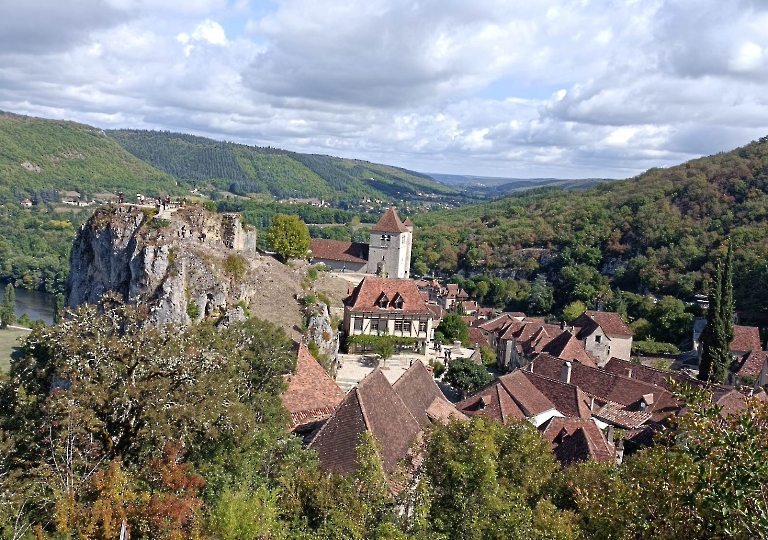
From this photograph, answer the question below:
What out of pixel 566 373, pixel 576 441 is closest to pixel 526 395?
pixel 576 441

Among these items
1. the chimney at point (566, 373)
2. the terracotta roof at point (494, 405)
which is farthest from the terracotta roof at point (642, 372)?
the terracotta roof at point (494, 405)

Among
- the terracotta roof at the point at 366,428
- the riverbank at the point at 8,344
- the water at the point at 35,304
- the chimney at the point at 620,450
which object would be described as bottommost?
the water at the point at 35,304

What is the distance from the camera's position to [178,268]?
32.6 metres

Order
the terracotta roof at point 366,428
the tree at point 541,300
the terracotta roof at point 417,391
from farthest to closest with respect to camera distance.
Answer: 1. the tree at point 541,300
2. the terracotta roof at point 417,391
3. the terracotta roof at point 366,428

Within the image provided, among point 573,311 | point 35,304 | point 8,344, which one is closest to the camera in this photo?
point 8,344

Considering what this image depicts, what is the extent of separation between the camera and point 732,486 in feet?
21.4

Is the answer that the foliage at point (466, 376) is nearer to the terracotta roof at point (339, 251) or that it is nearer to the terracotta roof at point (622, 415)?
the terracotta roof at point (622, 415)

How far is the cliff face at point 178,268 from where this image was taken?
32.2 m

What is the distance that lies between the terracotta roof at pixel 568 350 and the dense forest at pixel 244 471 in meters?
23.8

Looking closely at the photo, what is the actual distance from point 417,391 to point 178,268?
17493 millimetres

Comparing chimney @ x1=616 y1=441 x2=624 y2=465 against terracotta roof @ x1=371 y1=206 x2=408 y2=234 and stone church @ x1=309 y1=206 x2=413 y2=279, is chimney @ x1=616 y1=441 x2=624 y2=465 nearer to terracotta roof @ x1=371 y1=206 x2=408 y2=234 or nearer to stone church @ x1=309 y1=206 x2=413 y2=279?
stone church @ x1=309 y1=206 x2=413 y2=279

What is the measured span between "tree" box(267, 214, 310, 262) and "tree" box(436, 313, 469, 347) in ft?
50.7

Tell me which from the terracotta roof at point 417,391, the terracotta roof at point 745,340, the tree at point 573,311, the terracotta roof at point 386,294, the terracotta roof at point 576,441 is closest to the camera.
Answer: the terracotta roof at point 417,391

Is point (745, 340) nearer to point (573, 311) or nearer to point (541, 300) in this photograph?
point (573, 311)
